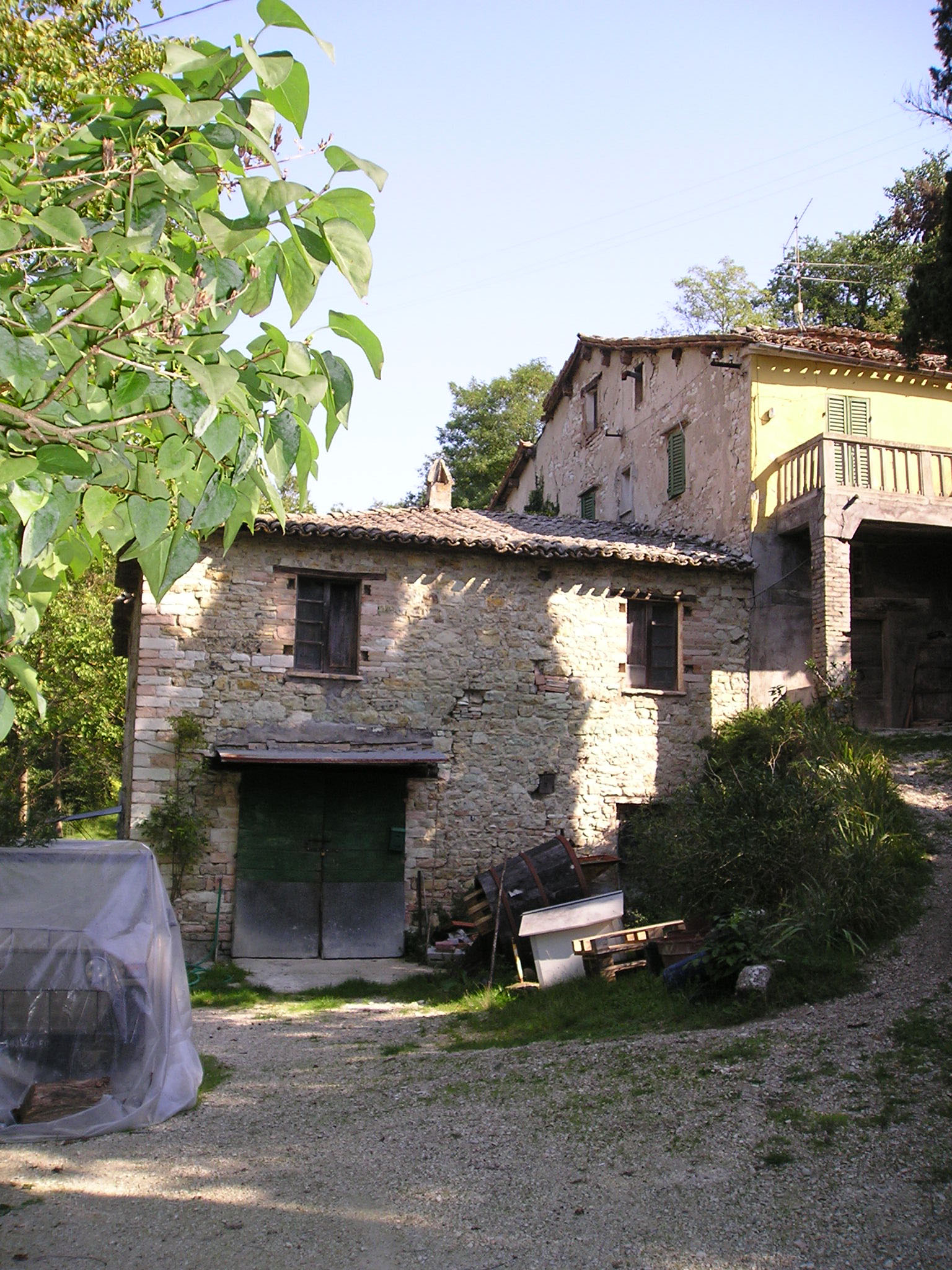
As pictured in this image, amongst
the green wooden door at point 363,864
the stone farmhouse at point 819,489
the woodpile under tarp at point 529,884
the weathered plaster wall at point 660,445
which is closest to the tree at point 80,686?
the green wooden door at point 363,864

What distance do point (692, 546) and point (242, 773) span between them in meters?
7.68

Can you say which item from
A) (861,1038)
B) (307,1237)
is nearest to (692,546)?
(861,1038)

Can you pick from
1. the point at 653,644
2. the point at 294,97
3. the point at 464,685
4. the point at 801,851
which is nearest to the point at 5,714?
the point at 294,97

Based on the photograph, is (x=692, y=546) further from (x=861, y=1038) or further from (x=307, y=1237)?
(x=307, y=1237)

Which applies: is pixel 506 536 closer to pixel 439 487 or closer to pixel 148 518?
pixel 439 487

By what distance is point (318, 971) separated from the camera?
1243 cm

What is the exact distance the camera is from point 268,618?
539 inches

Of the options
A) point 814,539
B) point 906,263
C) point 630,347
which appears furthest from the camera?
point 906,263

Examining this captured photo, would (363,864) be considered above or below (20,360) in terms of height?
below

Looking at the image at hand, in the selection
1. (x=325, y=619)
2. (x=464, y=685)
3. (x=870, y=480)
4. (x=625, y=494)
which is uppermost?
(x=625, y=494)

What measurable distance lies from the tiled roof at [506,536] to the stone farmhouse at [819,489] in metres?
0.78

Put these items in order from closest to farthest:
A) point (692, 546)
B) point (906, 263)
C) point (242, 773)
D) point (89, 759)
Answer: point (242, 773)
point (692, 546)
point (89, 759)
point (906, 263)

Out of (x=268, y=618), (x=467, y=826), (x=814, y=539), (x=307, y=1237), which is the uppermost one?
(x=814, y=539)

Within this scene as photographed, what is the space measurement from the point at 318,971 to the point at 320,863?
1483 millimetres
